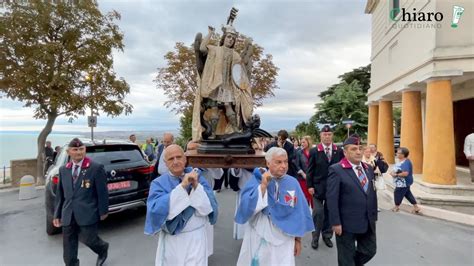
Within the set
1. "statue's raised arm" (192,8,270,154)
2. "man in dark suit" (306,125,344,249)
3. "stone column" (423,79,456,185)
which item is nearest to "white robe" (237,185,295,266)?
"statue's raised arm" (192,8,270,154)

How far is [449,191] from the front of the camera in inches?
253

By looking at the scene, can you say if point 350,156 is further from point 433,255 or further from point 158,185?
point 433,255

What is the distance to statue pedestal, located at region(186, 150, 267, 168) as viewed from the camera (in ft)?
11.1

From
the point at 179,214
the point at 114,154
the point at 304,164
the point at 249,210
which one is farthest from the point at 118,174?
the point at 304,164

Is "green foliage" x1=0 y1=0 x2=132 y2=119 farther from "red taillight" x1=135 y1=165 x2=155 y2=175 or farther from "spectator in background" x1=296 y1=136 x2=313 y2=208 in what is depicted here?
"spectator in background" x1=296 y1=136 x2=313 y2=208

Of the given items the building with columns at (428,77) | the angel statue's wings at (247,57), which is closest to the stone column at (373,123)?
the building with columns at (428,77)

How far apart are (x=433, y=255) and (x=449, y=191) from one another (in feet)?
11.4

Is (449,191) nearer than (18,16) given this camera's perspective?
Yes

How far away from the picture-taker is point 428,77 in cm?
682

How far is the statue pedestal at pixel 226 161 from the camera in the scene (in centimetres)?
338

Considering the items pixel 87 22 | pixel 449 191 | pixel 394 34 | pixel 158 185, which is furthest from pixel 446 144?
pixel 87 22

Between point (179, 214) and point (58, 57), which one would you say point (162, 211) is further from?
point (58, 57)

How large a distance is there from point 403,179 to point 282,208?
4.83m

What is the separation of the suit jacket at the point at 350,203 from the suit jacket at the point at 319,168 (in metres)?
1.39
